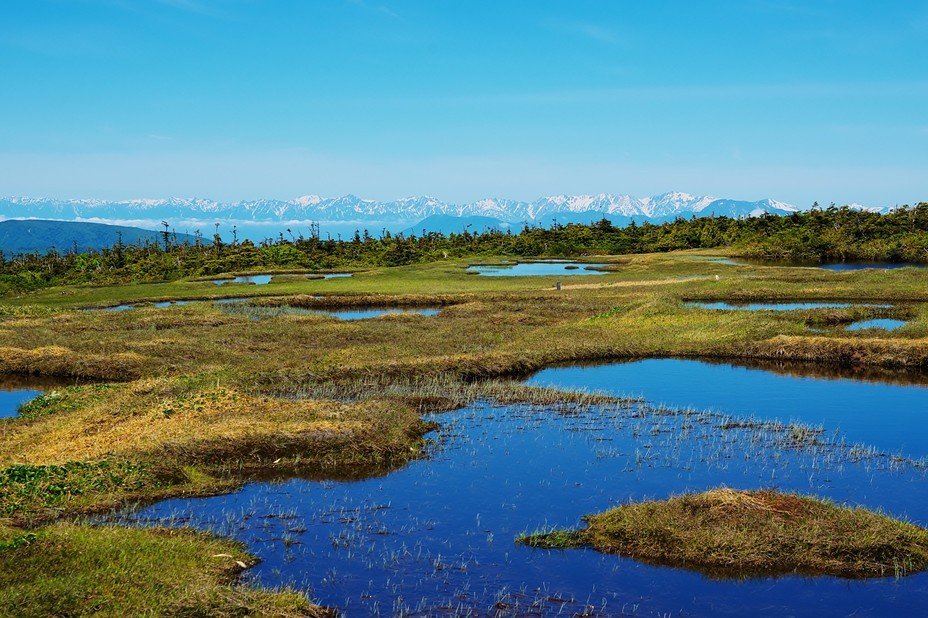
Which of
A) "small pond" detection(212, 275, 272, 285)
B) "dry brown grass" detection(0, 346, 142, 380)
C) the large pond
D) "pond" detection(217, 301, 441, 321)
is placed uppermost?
"small pond" detection(212, 275, 272, 285)

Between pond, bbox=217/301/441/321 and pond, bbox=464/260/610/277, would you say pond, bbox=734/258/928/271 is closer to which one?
pond, bbox=464/260/610/277

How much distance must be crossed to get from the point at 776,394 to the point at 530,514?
20491 mm

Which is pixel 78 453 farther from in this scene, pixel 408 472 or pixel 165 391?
pixel 408 472

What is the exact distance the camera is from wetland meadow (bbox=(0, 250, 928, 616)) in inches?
659

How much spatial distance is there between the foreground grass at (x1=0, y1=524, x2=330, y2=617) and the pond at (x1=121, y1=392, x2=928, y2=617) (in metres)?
1.35

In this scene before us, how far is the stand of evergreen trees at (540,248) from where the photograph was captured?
123 m

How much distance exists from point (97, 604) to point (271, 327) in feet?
142

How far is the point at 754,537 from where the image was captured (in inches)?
731

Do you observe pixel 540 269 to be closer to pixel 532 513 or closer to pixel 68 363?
pixel 68 363

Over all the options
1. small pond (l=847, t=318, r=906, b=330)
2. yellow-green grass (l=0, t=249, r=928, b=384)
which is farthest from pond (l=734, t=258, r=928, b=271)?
small pond (l=847, t=318, r=906, b=330)

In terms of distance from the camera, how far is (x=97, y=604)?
1443 centimetres

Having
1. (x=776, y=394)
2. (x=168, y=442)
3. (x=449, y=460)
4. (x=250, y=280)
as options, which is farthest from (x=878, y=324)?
(x=250, y=280)

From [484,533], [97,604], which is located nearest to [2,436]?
[97,604]

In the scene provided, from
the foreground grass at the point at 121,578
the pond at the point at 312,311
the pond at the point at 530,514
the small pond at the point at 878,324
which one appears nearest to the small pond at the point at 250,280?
the pond at the point at 312,311
